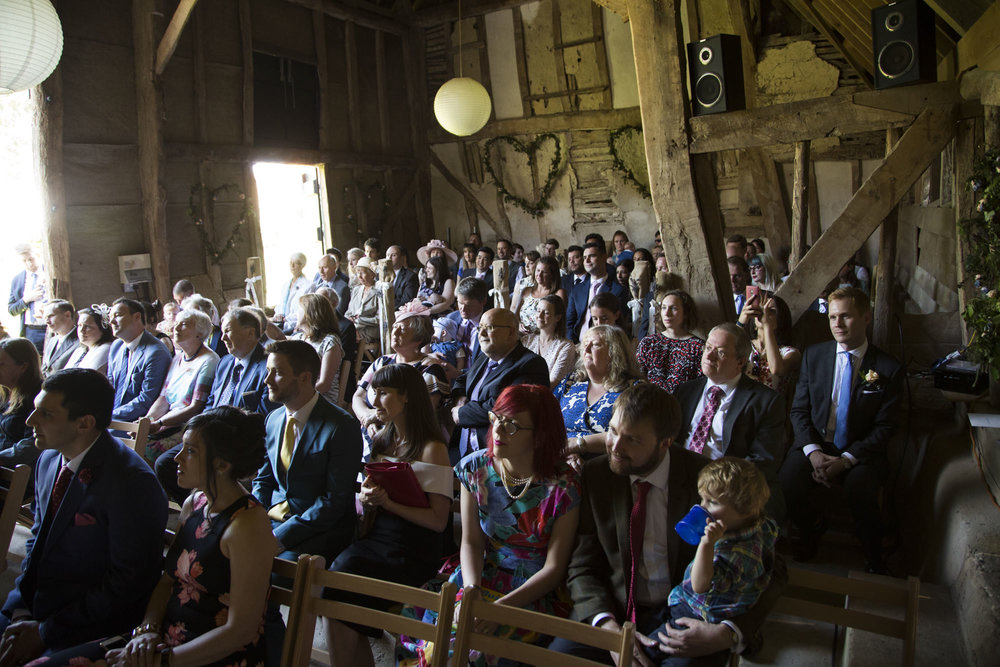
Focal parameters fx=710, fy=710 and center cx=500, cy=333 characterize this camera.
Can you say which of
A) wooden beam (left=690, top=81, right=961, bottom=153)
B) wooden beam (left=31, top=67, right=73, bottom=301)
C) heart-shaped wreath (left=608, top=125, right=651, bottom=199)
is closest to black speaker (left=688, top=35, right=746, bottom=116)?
wooden beam (left=690, top=81, right=961, bottom=153)

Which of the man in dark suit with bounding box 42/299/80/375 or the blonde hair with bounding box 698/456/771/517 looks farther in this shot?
the man in dark suit with bounding box 42/299/80/375

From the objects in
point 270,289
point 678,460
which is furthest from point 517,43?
point 678,460

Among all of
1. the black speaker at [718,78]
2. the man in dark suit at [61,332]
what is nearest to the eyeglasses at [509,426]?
the black speaker at [718,78]

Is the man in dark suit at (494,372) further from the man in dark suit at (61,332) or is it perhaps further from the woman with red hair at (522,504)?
the man in dark suit at (61,332)

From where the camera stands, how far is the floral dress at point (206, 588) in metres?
2.04

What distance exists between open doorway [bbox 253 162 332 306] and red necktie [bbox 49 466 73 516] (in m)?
7.34

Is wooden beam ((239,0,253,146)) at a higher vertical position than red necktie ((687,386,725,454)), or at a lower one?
higher

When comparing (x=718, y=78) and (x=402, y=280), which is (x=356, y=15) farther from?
(x=718, y=78)

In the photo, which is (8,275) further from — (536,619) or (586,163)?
(536,619)

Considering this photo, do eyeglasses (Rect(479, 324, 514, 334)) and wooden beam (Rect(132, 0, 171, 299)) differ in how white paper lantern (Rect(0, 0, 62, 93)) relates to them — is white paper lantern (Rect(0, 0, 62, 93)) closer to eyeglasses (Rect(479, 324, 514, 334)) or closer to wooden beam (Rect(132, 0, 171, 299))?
wooden beam (Rect(132, 0, 171, 299))

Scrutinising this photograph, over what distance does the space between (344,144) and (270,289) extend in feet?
8.14

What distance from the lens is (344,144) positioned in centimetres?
1041

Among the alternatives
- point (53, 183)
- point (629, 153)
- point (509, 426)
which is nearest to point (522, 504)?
point (509, 426)

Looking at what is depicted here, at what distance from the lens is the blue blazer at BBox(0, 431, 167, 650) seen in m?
2.16
